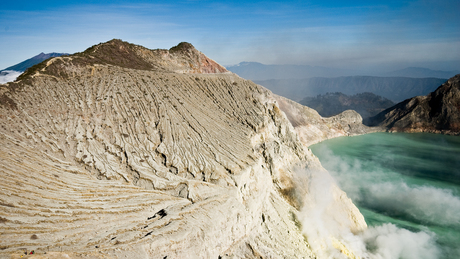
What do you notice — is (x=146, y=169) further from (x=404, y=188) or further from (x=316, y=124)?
(x=316, y=124)

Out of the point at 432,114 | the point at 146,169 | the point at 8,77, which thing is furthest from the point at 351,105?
the point at 8,77

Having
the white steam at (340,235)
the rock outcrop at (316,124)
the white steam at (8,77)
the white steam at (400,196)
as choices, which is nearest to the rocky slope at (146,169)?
the white steam at (340,235)

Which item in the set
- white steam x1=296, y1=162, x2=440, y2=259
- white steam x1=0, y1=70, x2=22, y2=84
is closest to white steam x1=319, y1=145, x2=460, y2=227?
white steam x1=296, y1=162, x2=440, y2=259

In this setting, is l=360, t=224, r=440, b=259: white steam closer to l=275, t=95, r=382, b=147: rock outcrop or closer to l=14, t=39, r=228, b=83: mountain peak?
l=14, t=39, r=228, b=83: mountain peak

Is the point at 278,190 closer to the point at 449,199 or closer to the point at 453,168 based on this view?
the point at 449,199

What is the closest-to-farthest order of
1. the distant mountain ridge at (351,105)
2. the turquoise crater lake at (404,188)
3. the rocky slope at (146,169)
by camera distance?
the rocky slope at (146,169)
the turquoise crater lake at (404,188)
the distant mountain ridge at (351,105)

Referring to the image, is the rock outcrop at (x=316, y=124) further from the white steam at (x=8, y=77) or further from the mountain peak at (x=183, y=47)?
the white steam at (x=8, y=77)
